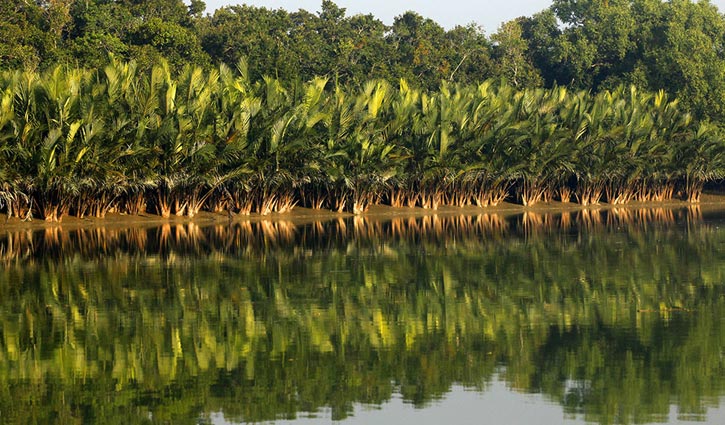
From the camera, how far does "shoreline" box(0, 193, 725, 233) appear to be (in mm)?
42844

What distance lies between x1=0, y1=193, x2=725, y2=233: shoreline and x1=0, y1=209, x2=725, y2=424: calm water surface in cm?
1178

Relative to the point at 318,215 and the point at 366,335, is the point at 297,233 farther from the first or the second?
the point at 366,335

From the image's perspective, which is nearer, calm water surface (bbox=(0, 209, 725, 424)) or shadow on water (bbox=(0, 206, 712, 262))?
calm water surface (bbox=(0, 209, 725, 424))

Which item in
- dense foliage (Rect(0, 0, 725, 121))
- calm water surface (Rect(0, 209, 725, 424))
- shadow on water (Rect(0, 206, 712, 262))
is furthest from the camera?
dense foliage (Rect(0, 0, 725, 121))

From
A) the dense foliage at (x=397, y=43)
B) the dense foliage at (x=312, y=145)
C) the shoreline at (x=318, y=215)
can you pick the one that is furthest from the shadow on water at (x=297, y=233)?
the dense foliage at (x=397, y=43)

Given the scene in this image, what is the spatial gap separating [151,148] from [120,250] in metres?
12.1

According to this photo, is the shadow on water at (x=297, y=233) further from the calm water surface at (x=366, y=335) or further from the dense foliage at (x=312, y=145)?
the dense foliage at (x=312, y=145)

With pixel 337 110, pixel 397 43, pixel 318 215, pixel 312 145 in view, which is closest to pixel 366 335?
pixel 312 145

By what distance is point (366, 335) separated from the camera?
53.0ft

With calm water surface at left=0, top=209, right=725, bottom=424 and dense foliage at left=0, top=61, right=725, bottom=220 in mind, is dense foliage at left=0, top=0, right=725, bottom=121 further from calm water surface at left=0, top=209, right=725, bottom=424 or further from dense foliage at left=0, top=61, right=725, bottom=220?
calm water surface at left=0, top=209, right=725, bottom=424

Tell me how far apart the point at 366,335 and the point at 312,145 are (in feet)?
104

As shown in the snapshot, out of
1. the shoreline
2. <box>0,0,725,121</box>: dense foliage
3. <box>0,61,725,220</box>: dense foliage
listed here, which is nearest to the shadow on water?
the shoreline

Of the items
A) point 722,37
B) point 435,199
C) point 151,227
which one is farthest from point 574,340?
point 722,37

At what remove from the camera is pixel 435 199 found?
174ft
